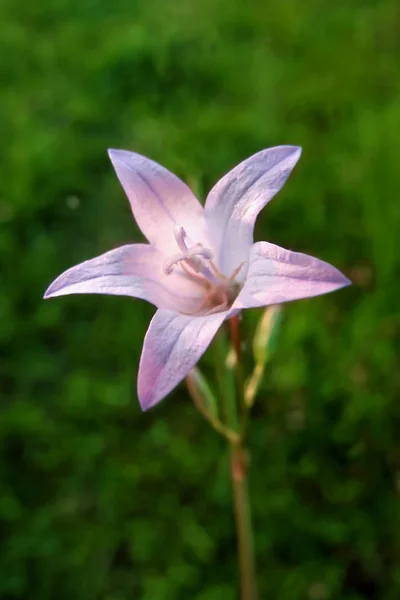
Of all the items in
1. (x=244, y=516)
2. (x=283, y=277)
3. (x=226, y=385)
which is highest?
(x=283, y=277)

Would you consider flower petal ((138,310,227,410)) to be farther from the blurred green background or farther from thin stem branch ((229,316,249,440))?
the blurred green background

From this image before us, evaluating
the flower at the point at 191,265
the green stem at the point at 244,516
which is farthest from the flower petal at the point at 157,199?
the green stem at the point at 244,516

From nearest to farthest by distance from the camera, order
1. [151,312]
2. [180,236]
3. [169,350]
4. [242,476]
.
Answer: [169,350] → [180,236] → [242,476] → [151,312]

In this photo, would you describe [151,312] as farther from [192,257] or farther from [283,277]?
[283,277]

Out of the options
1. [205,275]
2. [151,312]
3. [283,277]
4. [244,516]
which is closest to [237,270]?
[205,275]

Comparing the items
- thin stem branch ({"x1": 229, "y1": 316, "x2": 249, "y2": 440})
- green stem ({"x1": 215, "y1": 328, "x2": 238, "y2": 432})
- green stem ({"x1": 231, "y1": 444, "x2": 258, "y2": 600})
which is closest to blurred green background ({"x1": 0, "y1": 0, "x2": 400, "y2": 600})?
green stem ({"x1": 231, "y1": 444, "x2": 258, "y2": 600})

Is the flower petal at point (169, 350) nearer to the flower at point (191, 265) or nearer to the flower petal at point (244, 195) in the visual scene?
the flower at point (191, 265)
